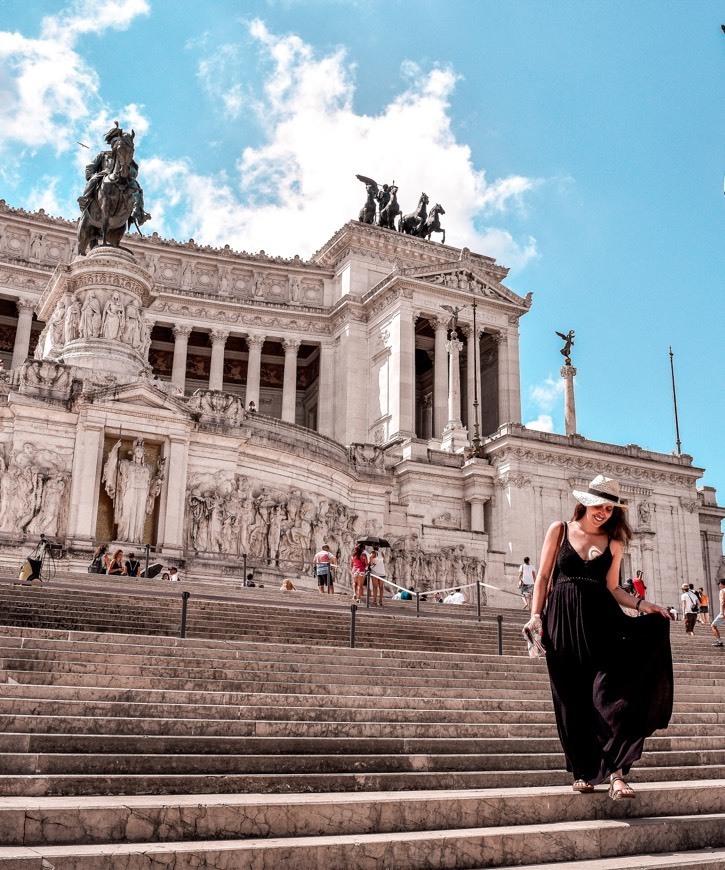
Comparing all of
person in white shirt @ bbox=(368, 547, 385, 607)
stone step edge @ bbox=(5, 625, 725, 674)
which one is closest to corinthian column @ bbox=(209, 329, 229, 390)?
person in white shirt @ bbox=(368, 547, 385, 607)

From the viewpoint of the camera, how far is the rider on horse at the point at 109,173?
113 ft

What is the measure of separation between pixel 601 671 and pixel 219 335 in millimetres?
61187

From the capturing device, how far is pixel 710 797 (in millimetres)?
7543

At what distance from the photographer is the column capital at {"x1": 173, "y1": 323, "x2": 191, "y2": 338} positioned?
65.4 m

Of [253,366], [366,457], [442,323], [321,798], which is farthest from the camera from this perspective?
[253,366]

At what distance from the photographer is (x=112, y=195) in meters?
34.3

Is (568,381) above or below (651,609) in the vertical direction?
above

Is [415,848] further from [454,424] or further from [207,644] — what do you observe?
[454,424]

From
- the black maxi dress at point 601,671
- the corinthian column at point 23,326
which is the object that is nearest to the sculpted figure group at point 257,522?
the black maxi dress at point 601,671

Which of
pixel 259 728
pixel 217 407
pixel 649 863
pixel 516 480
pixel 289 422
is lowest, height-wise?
pixel 649 863

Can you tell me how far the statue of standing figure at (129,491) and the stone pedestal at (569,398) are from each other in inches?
1071

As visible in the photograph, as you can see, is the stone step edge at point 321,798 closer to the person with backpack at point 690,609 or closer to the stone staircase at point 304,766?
the stone staircase at point 304,766

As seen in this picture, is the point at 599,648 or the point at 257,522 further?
the point at 257,522

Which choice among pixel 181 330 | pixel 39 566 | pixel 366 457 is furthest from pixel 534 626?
pixel 181 330
